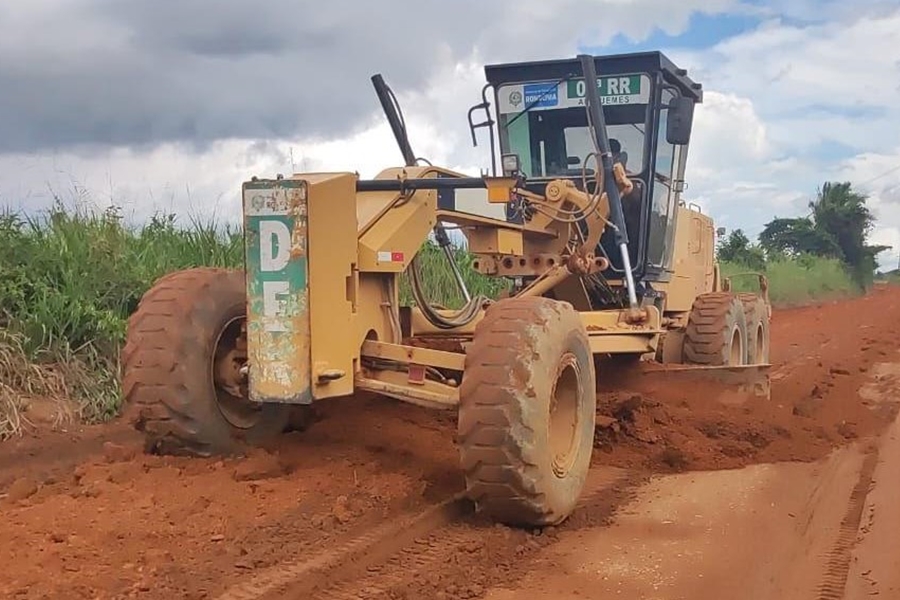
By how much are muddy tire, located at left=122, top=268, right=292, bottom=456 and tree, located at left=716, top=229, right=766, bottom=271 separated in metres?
28.5

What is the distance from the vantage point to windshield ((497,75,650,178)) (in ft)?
28.7

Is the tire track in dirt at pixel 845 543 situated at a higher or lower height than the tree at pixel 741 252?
lower

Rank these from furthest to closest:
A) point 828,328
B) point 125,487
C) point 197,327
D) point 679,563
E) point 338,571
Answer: point 828,328 < point 197,327 < point 125,487 < point 679,563 < point 338,571

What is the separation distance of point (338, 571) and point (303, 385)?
1.09m

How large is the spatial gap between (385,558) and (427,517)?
62cm

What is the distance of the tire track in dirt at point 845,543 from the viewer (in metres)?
4.70

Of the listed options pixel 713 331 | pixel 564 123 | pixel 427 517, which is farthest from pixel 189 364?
pixel 713 331

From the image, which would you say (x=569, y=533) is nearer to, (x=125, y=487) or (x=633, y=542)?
(x=633, y=542)

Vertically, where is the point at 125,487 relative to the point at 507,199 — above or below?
below

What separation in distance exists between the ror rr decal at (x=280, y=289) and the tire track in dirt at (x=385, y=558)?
0.84 metres

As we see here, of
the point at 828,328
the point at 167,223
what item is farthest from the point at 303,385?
the point at 828,328

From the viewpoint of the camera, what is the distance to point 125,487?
17.6ft

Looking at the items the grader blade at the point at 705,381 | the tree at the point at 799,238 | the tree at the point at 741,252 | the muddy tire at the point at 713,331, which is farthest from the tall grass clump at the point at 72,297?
the tree at the point at 799,238

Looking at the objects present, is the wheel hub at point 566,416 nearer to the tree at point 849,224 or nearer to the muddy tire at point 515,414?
the muddy tire at point 515,414
